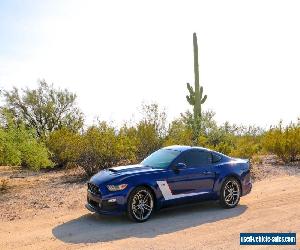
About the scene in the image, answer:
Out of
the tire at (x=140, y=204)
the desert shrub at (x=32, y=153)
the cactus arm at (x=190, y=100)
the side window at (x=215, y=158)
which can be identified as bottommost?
the tire at (x=140, y=204)

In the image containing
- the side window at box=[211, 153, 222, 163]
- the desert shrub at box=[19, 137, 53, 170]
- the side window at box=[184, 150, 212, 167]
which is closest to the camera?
the side window at box=[184, 150, 212, 167]

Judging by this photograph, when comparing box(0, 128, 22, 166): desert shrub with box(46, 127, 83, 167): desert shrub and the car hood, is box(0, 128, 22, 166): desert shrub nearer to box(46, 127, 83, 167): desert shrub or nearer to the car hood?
box(46, 127, 83, 167): desert shrub

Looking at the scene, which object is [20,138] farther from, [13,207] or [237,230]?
[237,230]

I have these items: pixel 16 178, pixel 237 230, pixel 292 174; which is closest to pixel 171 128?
pixel 292 174

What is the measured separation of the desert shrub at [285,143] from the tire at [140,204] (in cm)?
1139

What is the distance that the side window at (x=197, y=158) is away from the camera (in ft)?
33.5

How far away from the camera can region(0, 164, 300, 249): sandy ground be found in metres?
7.75

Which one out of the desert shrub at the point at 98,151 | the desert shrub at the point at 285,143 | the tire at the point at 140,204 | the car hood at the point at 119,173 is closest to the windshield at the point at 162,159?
the car hood at the point at 119,173

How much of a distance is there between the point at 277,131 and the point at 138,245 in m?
13.9

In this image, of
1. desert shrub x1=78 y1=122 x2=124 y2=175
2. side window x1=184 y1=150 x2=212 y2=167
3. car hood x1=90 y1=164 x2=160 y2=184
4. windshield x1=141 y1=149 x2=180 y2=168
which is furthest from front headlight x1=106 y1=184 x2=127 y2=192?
desert shrub x1=78 y1=122 x2=124 y2=175

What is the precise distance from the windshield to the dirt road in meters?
1.18

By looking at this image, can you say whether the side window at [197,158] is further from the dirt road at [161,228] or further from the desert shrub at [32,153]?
the desert shrub at [32,153]

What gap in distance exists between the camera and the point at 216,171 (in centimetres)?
1043

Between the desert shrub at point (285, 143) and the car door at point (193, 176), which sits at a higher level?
the desert shrub at point (285, 143)
